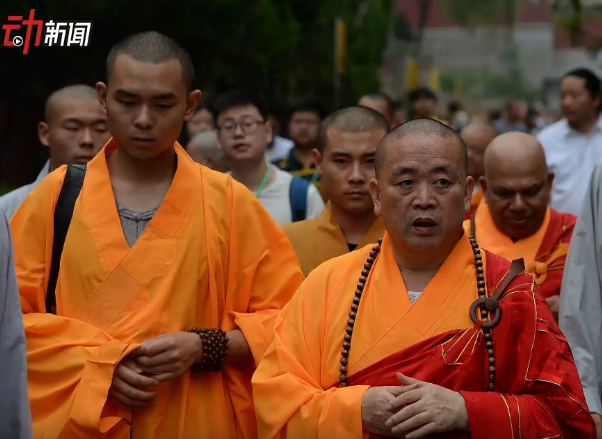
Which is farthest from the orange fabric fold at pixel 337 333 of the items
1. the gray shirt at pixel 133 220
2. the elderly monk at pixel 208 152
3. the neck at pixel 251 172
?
the elderly monk at pixel 208 152

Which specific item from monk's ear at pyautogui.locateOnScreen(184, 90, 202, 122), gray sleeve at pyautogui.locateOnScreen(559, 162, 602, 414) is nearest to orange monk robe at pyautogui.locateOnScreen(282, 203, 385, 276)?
gray sleeve at pyautogui.locateOnScreen(559, 162, 602, 414)

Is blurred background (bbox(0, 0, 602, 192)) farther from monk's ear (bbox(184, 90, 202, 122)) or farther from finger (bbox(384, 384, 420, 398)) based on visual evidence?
finger (bbox(384, 384, 420, 398))

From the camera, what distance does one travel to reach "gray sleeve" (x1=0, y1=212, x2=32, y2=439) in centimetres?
360

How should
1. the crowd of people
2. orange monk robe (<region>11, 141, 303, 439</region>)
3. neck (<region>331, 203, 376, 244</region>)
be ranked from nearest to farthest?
the crowd of people
orange monk robe (<region>11, 141, 303, 439</region>)
neck (<region>331, 203, 376, 244</region>)

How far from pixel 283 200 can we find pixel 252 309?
8.13ft

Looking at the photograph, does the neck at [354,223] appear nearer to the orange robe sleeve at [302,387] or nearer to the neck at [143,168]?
the neck at [143,168]

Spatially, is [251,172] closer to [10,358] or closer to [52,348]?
[52,348]

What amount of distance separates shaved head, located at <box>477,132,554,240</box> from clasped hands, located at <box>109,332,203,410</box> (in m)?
2.28

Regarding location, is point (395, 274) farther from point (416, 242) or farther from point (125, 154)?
point (125, 154)

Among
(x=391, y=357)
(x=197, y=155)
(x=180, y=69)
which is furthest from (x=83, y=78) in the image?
(x=391, y=357)

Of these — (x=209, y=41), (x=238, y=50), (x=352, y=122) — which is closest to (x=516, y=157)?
(x=352, y=122)

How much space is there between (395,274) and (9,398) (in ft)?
4.92

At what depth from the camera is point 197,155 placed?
A: 8.45 metres

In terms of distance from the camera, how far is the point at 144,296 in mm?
4508
